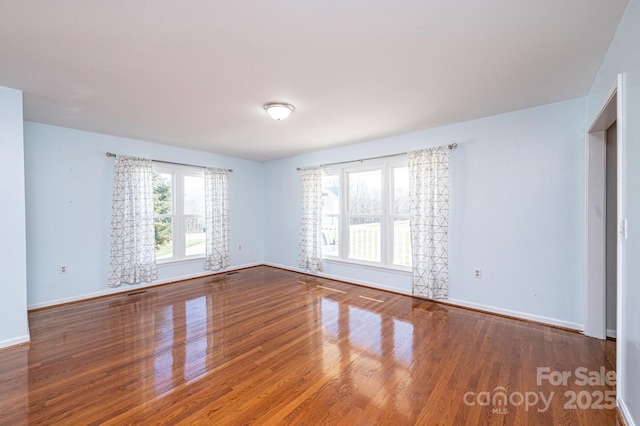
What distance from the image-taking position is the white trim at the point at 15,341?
259 centimetres

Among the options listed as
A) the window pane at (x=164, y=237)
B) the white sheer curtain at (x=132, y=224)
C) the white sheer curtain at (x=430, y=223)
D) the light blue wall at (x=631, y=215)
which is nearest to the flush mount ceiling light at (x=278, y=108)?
the white sheer curtain at (x=430, y=223)

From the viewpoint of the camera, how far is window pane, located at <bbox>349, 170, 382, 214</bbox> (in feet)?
15.3

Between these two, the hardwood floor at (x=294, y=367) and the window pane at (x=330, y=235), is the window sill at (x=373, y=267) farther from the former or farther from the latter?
the hardwood floor at (x=294, y=367)

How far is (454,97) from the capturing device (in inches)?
113

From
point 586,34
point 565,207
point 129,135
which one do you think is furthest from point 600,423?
point 129,135

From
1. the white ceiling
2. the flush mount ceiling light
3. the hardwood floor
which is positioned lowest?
the hardwood floor

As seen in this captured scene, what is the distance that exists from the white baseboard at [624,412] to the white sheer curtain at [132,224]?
215 inches

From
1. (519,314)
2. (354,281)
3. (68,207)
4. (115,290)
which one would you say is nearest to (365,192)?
(354,281)

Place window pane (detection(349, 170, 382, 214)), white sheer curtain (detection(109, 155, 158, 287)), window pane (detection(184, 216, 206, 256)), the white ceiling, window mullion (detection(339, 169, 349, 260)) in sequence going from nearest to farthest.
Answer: the white ceiling < white sheer curtain (detection(109, 155, 158, 287)) < window pane (detection(349, 170, 382, 214)) < window mullion (detection(339, 169, 349, 260)) < window pane (detection(184, 216, 206, 256))

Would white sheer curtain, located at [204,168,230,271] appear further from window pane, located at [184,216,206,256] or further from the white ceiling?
the white ceiling

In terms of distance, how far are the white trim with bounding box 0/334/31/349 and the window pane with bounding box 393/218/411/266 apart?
4.48m

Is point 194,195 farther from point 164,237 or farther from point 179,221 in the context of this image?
point 164,237

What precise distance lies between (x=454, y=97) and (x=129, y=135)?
4612mm

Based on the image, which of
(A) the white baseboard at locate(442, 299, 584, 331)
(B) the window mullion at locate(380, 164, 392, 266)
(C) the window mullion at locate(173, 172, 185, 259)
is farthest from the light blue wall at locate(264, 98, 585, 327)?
(C) the window mullion at locate(173, 172, 185, 259)
